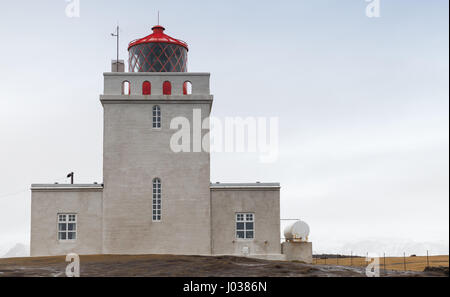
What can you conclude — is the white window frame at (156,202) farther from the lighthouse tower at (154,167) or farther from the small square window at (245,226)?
the small square window at (245,226)

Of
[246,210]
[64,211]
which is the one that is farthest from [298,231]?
[64,211]

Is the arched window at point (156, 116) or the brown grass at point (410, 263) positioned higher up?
the arched window at point (156, 116)

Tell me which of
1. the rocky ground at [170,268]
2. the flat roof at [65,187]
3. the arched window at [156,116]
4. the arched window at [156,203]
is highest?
the arched window at [156,116]

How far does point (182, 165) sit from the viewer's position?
33.9 metres

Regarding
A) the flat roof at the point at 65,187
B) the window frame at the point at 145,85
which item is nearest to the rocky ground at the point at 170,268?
the flat roof at the point at 65,187

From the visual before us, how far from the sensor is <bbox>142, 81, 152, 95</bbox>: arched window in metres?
34.6

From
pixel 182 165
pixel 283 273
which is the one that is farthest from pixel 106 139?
pixel 283 273

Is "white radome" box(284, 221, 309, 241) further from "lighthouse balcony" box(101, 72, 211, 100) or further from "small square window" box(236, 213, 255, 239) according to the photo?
"lighthouse balcony" box(101, 72, 211, 100)

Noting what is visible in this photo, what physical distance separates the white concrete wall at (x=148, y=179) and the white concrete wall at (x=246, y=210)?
60 cm

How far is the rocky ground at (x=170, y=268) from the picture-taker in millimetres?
23672

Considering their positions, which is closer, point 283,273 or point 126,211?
point 283,273
